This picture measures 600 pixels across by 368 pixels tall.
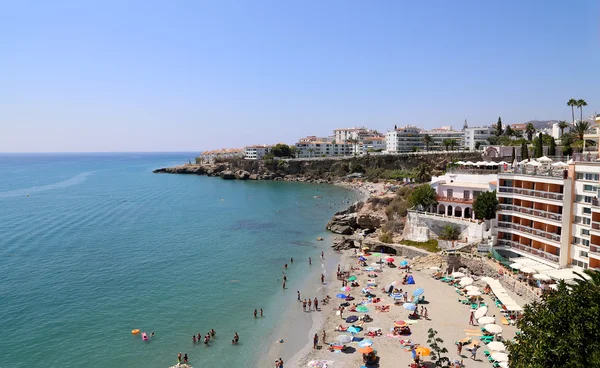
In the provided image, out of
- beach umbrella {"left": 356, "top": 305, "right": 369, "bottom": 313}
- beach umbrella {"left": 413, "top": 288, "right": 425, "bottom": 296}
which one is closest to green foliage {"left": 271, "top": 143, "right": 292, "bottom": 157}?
beach umbrella {"left": 413, "top": 288, "right": 425, "bottom": 296}

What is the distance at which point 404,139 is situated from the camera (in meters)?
143

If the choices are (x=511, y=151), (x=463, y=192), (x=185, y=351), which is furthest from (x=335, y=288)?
(x=511, y=151)

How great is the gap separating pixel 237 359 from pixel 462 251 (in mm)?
22583

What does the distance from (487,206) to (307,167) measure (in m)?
110

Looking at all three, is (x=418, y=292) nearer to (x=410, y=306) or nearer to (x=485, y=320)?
(x=410, y=306)

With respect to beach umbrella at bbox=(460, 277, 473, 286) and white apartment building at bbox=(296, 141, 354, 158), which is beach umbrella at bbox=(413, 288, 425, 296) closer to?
beach umbrella at bbox=(460, 277, 473, 286)

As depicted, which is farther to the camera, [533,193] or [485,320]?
[533,193]

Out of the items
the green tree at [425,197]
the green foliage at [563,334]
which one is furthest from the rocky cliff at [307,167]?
the green foliage at [563,334]

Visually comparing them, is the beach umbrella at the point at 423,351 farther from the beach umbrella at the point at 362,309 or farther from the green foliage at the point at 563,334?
the beach umbrella at the point at 362,309

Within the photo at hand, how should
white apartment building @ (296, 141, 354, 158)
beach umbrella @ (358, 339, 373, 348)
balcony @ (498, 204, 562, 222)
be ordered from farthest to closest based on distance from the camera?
white apartment building @ (296, 141, 354, 158) → balcony @ (498, 204, 562, 222) → beach umbrella @ (358, 339, 373, 348)

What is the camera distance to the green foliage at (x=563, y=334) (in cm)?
1388

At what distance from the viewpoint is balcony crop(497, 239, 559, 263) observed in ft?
98.5

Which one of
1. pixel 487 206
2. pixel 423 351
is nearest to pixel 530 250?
pixel 487 206

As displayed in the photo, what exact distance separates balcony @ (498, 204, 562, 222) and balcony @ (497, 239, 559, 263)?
269 cm
